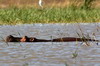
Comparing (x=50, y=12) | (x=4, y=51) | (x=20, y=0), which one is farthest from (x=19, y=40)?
(x=20, y=0)

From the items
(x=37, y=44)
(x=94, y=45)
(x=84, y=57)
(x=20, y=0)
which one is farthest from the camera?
(x=20, y=0)

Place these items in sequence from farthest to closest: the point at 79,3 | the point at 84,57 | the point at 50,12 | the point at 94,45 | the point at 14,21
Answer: the point at 79,3 < the point at 50,12 < the point at 14,21 < the point at 94,45 < the point at 84,57

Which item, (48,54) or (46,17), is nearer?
(48,54)

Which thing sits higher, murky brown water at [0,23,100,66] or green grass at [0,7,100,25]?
green grass at [0,7,100,25]

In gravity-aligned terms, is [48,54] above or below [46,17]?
below

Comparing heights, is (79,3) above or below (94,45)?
above

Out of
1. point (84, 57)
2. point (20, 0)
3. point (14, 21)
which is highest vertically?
point (20, 0)

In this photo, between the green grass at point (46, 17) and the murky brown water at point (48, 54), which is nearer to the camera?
the murky brown water at point (48, 54)

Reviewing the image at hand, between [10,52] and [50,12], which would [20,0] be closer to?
[50,12]

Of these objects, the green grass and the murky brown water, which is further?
the green grass

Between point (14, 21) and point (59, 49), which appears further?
point (14, 21)

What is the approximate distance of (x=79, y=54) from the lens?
812 cm

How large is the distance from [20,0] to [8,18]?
25.1 metres

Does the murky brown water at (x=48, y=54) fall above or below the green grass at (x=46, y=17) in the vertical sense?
below
